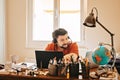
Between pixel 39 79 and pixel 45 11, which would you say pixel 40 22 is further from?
pixel 39 79

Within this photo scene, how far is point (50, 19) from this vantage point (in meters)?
4.41

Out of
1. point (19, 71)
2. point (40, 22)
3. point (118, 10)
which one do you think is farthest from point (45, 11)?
point (19, 71)

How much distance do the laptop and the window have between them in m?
1.89

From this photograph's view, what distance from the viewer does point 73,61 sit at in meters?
2.15

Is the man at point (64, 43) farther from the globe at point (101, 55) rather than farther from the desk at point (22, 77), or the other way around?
the desk at point (22, 77)

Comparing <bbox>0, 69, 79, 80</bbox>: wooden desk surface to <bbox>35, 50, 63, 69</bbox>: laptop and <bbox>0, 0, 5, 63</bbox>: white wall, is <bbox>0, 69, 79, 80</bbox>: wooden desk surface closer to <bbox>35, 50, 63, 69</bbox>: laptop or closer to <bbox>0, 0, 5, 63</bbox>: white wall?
<bbox>35, 50, 63, 69</bbox>: laptop

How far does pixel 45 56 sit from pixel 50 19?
2.06m

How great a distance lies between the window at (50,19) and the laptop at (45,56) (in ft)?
6.19

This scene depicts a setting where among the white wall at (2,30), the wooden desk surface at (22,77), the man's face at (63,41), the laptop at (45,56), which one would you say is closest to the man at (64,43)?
the man's face at (63,41)

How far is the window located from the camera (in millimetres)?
4293

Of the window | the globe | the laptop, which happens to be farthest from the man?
the window

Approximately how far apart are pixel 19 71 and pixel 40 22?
2233mm

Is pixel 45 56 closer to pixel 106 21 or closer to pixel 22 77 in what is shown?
pixel 22 77

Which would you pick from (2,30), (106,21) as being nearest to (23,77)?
(106,21)
